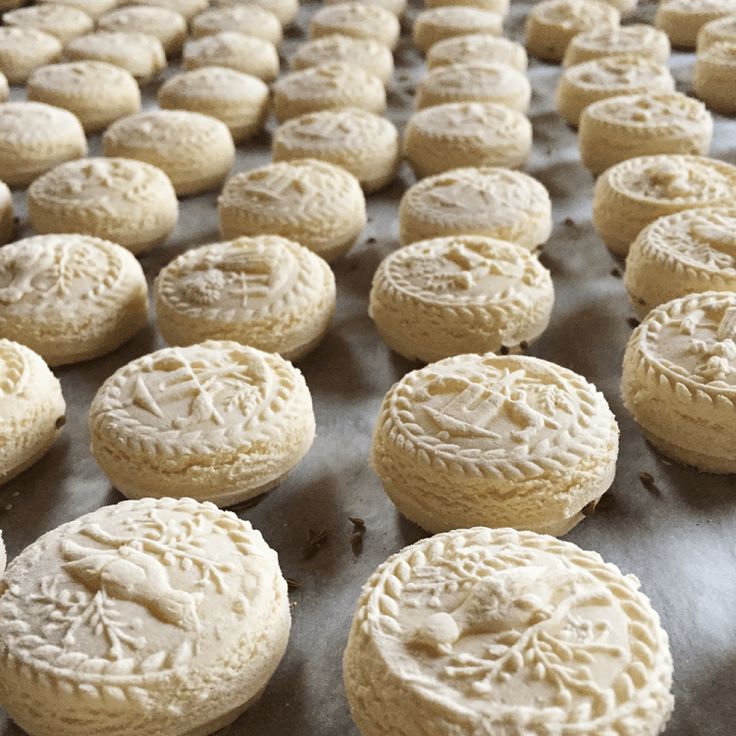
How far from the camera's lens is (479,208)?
324 centimetres

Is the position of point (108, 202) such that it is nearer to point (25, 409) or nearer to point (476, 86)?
point (25, 409)

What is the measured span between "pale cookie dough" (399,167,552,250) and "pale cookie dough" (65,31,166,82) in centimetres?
241

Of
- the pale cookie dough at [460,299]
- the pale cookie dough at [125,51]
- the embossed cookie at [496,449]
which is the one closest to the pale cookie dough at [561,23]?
the pale cookie dough at [125,51]

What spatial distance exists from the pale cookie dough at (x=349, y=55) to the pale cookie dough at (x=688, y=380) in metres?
2.77

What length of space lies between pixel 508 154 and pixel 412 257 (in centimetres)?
111

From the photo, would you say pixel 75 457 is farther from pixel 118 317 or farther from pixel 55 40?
pixel 55 40

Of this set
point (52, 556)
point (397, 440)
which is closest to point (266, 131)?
point (397, 440)

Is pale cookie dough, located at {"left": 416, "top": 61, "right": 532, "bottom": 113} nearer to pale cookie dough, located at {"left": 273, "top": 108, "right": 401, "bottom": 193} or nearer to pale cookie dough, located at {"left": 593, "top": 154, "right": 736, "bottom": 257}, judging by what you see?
pale cookie dough, located at {"left": 273, "top": 108, "right": 401, "bottom": 193}

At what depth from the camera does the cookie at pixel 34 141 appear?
3963mm

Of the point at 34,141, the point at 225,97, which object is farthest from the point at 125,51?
the point at 34,141

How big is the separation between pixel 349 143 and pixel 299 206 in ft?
2.04

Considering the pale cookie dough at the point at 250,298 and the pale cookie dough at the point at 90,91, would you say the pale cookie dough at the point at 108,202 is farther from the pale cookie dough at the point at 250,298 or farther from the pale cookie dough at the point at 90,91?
the pale cookie dough at the point at 90,91

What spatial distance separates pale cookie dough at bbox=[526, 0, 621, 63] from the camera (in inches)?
199

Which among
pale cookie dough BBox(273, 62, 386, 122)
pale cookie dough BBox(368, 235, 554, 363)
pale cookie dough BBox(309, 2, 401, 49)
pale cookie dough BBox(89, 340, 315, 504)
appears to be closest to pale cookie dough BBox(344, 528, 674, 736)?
Result: pale cookie dough BBox(89, 340, 315, 504)
